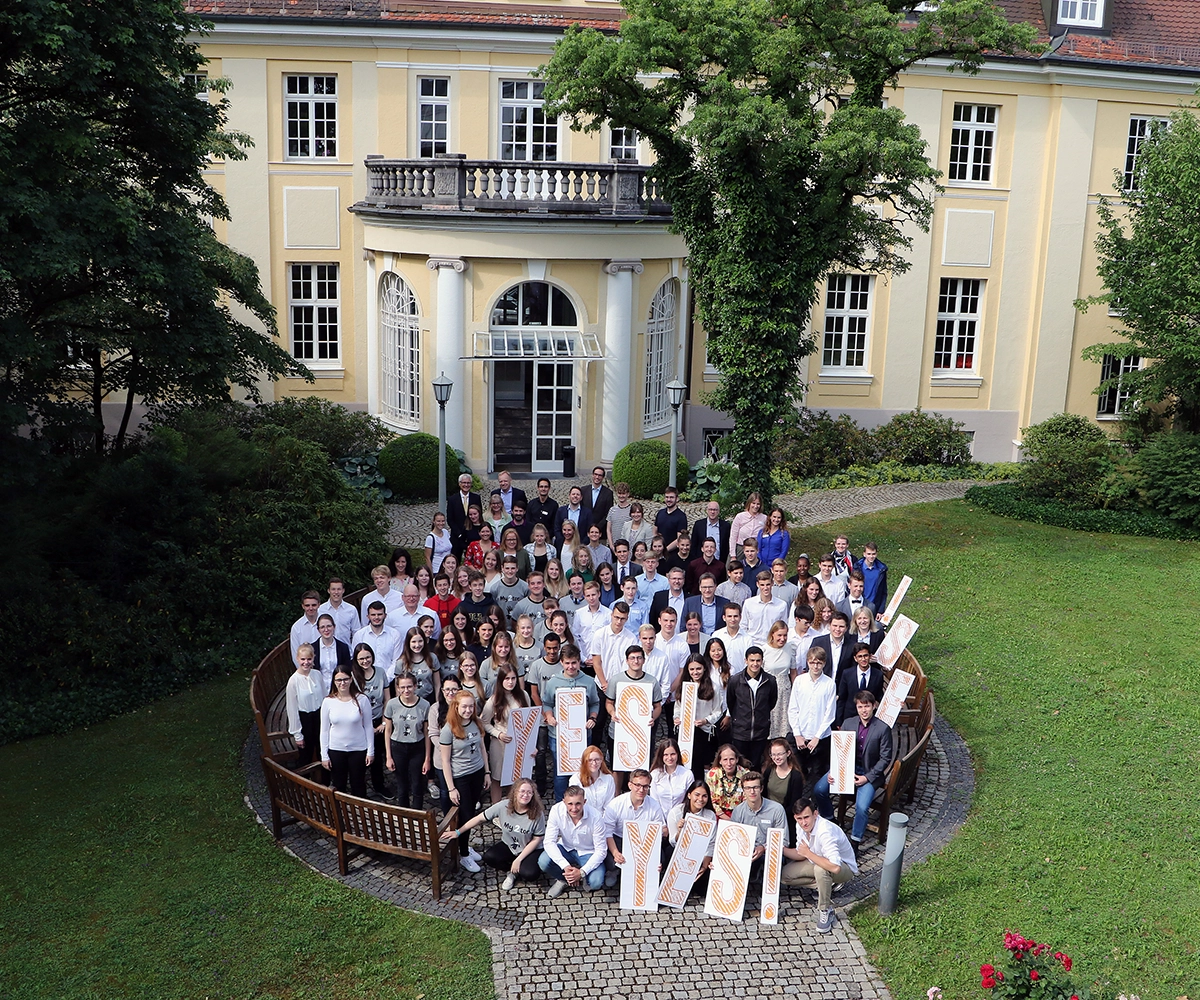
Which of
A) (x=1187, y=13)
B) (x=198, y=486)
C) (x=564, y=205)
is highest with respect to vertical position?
(x=1187, y=13)

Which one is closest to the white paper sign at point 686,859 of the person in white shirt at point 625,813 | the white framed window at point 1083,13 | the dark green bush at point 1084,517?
the person in white shirt at point 625,813

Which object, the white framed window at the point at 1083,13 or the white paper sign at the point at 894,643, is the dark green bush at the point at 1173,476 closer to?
the white framed window at the point at 1083,13

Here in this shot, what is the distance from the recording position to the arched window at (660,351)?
2541cm

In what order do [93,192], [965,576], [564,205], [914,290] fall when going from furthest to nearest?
[914,290], [564,205], [965,576], [93,192]

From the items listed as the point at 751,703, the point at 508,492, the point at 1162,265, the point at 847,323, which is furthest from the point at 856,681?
the point at 847,323

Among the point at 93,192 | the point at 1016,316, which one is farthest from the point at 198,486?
the point at 1016,316

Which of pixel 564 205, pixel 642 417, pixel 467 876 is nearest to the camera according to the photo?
pixel 467 876

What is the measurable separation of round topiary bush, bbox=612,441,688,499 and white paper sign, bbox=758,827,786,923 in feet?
45.0

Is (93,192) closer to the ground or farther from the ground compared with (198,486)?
farther from the ground

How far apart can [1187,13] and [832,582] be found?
22.5m

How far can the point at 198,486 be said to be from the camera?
16.3m

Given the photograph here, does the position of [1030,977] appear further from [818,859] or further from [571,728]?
[571,728]

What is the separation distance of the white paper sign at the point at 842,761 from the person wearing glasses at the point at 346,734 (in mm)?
4159

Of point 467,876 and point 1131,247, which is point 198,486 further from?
point 1131,247
